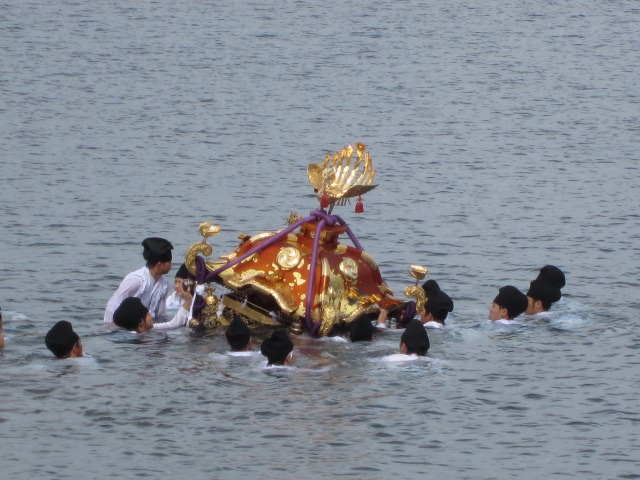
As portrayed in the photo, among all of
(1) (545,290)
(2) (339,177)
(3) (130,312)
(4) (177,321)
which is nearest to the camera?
(3) (130,312)

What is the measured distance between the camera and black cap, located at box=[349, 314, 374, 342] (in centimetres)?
1973

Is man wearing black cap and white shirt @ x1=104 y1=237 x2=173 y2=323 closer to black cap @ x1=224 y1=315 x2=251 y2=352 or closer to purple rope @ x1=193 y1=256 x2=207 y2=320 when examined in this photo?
purple rope @ x1=193 y1=256 x2=207 y2=320

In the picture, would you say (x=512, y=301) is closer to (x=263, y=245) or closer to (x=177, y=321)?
(x=263, y=245)

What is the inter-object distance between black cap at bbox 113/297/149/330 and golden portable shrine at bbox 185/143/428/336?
0.73 meters

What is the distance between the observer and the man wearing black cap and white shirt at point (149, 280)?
20.4m

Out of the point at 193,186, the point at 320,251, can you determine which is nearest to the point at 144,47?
the point at 193,186

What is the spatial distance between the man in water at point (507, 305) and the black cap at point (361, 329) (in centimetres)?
232

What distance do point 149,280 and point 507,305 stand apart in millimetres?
4889

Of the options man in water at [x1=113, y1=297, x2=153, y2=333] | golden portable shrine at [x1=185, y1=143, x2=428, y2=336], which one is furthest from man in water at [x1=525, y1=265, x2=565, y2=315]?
man in water at [x1=113, y1=297, x2=153, y2=333]

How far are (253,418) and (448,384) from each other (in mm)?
2761

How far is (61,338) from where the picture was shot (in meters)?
18.9

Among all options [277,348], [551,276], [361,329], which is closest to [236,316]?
[277,348]

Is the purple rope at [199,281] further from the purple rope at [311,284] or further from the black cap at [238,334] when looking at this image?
the purple rope at [311,284]

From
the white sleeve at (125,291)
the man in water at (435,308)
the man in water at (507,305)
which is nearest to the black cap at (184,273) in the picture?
the white sleeve at (125,291)
